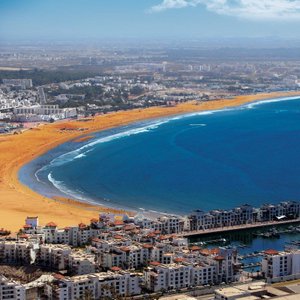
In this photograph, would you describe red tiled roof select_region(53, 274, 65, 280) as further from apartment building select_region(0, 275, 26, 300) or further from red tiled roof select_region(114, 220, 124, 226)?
red tiled roof select_region(114, 220, 124, 226)

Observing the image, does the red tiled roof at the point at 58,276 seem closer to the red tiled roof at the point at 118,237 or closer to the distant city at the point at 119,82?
the red tiled roof at the point at 118,237

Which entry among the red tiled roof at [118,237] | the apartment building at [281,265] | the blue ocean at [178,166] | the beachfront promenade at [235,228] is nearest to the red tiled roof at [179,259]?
the apartment building at [281,265]

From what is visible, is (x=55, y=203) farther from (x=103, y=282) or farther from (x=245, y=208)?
(x=103, y=282)

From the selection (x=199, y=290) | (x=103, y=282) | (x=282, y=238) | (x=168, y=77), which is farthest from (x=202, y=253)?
(x=168, y=77)

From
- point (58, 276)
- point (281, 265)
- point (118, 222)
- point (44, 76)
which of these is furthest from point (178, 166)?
point (44, 76)

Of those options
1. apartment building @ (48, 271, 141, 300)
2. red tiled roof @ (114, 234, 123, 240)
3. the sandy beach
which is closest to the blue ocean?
the sandy beach
